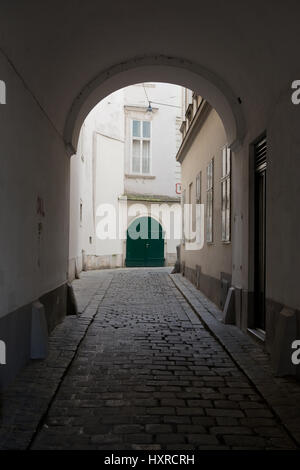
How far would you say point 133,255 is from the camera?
2384 cm

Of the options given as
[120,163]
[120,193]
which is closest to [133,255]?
[120,193]

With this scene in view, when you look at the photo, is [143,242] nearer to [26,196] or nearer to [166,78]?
[166,78]

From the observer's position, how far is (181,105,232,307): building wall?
9.67 metres

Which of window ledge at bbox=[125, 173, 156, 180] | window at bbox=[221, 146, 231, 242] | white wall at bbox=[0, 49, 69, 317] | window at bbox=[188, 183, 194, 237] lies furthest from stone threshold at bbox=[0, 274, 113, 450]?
window ledge at bbox=[125, 173, 156, 180]

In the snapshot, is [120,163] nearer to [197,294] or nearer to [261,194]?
[197,294]

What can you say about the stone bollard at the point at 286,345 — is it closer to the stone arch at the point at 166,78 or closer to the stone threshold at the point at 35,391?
the stone threshold at the point at 35,391

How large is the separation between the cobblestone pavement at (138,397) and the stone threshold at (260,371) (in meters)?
0.05

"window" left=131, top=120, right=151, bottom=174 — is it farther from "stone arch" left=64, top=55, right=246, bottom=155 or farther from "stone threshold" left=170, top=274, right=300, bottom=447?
"stone threshold" left=170, top=274, right=300, bottom=447

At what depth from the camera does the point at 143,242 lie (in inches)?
944

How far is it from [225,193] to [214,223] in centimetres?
141

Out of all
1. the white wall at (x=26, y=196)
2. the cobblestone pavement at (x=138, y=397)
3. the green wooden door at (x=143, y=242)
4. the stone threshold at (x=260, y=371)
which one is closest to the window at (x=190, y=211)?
the stone threshold at (x=260, y=371)

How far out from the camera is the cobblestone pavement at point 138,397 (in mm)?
3434

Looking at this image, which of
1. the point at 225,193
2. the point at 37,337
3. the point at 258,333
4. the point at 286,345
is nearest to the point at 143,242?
the point at 225,193

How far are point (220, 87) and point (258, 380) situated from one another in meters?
5.16
